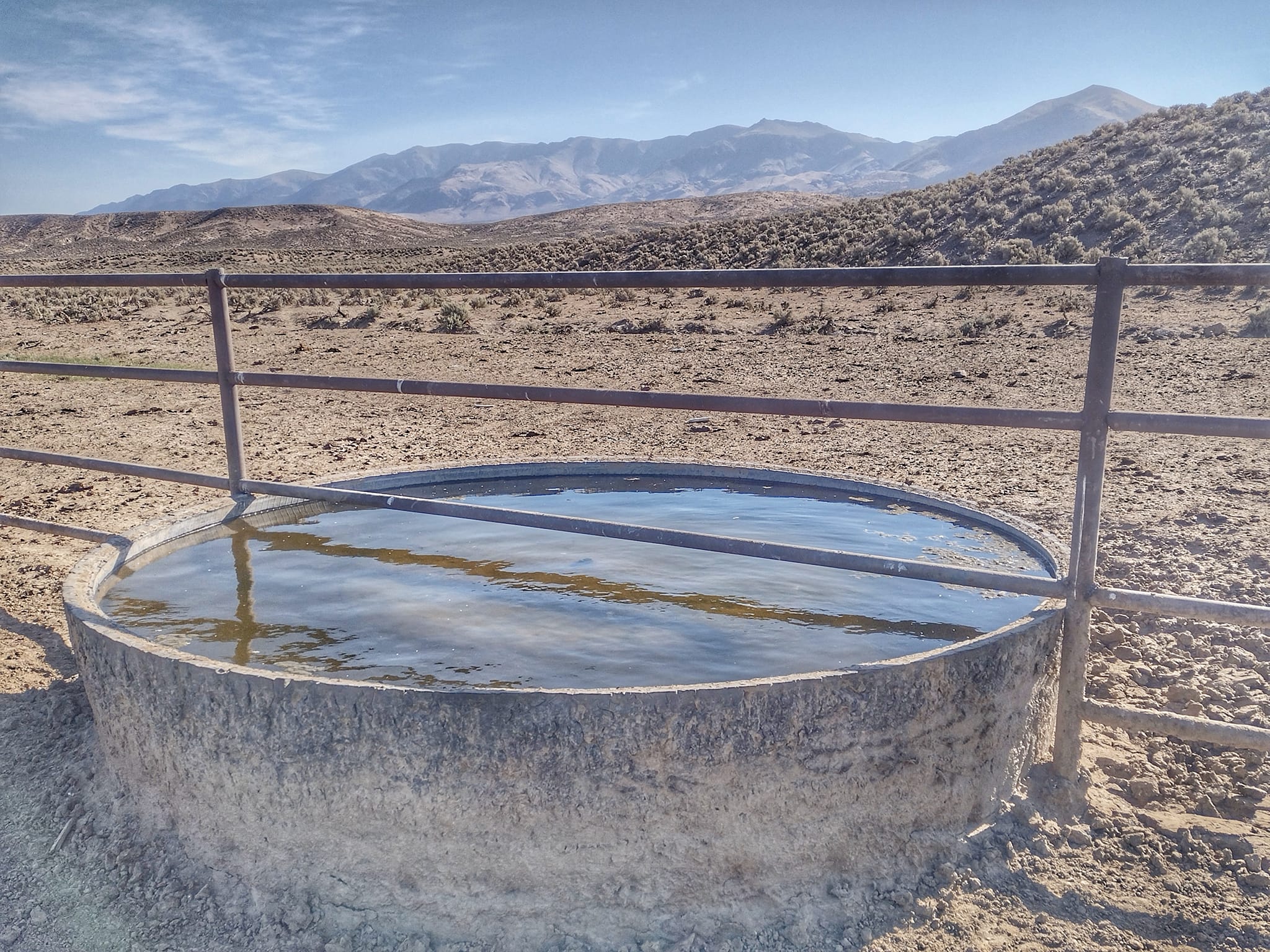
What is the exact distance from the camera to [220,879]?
238 centimetres

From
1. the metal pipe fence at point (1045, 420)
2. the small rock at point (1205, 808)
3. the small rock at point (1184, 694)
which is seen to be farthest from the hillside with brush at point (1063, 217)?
the metal pipe fence at point (1045, 420)

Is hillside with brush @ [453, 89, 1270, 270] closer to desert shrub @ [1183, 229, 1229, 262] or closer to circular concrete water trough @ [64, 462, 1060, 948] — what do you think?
desert shrub @ [1183, 229, 1229, 262]

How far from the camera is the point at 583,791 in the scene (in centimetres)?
219

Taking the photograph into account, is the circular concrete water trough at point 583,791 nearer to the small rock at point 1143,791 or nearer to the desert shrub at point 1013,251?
the small rock at point 1143,791

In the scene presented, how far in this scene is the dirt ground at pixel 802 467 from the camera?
232 centimetres

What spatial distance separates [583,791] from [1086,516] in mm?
1413

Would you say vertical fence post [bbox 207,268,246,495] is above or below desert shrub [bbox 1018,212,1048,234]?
below

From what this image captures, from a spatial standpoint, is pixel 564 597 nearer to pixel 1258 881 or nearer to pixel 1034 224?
pixel 1258 881

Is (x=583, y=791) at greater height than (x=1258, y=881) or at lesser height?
greater

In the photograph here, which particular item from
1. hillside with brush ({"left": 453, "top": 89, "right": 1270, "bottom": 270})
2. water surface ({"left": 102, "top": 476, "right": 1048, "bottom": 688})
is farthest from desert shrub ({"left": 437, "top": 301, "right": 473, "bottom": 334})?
water surface ({"left": 102, "top": 476, "right": 1048, "bottom": 688})

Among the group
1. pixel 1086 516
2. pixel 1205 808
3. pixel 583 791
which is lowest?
pixel 1205 808

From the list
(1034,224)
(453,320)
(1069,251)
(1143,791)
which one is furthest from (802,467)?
(1034,224)

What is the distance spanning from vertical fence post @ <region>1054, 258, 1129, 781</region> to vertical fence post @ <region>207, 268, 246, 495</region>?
2708mm

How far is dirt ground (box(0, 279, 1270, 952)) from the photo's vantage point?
7.61ft
